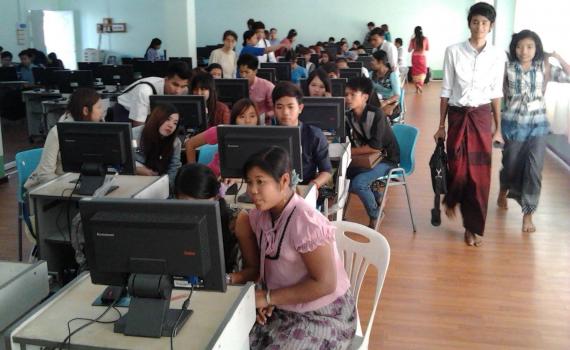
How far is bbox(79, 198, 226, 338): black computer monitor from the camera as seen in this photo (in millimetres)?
1514

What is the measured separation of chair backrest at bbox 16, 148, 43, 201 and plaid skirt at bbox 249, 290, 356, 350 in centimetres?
201

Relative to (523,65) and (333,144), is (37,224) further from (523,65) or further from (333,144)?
(523,65)

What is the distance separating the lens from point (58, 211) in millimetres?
3293

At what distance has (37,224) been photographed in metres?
3.15

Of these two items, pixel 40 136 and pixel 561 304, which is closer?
pixel 561 304

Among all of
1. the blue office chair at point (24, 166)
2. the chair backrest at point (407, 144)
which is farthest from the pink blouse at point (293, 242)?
the chair backrest at point (407, 144)

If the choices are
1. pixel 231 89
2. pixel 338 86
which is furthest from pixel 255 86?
pixel 338 86

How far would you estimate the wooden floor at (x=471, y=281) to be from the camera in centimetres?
291

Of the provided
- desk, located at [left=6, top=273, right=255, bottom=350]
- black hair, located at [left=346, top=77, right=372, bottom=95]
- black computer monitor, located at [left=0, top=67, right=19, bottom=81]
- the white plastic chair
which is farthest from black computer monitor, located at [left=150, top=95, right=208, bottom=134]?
black computer monitor, located at [left=0, top=67, right=19, bottom=81]

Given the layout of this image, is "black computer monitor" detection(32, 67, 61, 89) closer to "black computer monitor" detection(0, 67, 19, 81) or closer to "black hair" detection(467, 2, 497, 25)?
"black computer monitor" detection(0, 67, 19, 81)

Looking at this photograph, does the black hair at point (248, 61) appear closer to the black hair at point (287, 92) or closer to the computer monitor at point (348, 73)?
the computer monitor at point (348, 73)

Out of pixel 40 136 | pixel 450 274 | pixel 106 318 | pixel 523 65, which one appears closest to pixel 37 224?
pixel 106 318

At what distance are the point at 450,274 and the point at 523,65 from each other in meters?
1.54

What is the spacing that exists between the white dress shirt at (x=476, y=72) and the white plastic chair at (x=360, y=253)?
1901mm
